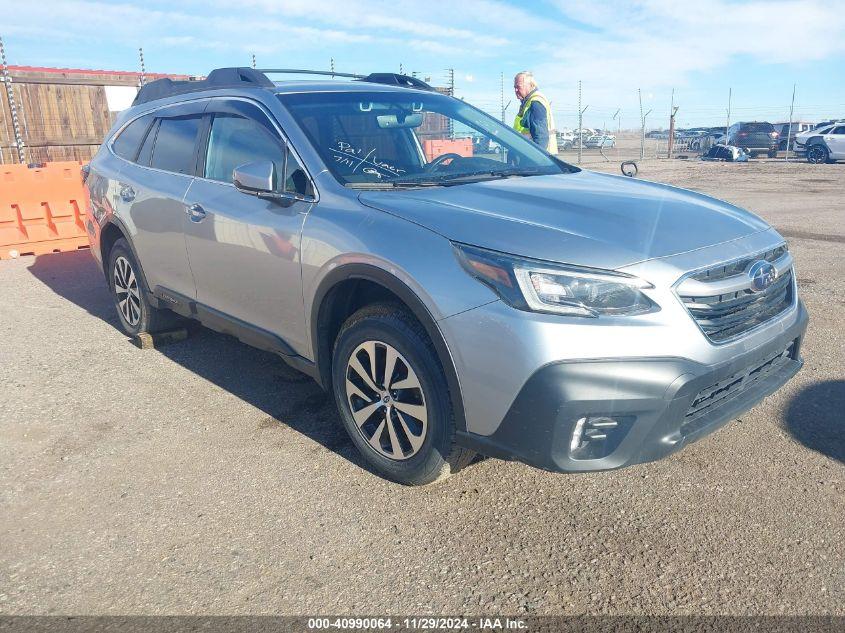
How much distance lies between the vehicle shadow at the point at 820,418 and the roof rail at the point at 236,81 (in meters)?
3.07

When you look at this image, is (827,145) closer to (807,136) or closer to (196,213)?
(807,136)

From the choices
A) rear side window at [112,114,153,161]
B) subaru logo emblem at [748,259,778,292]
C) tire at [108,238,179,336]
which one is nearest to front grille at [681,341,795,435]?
subaru logo emblem at [748,259,778,292]

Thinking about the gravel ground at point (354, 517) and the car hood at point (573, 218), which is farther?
the car hood at point (573, 218)

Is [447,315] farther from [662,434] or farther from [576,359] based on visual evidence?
[662,434]

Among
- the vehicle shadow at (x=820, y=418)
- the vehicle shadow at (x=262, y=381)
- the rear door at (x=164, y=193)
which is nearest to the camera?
the vehicle shadow at (x=820, y=418)

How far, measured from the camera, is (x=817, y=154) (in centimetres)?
2680

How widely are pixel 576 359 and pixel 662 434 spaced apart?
1.53 ft

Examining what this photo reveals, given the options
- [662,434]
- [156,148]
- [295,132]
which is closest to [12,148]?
[156,148]

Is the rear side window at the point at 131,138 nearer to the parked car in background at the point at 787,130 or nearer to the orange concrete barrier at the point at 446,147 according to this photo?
the orange concrete barrier at the point at 446,147

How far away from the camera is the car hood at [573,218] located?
2.64 meters

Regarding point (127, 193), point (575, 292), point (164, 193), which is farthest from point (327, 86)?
point (575, 292)

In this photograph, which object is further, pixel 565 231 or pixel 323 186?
pixel 323 186

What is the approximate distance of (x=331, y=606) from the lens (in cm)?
246

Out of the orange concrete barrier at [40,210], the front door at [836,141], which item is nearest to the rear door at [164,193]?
the orange concrete barrier at [40,210]
